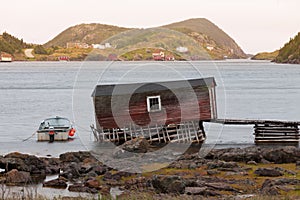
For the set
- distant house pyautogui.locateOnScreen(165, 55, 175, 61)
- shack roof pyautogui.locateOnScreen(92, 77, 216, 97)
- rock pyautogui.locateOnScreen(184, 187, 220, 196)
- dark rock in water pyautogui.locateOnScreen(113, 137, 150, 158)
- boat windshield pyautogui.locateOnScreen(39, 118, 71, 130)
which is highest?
distant house pyautogui.locateOnScreen(165, 55, 175, 61)

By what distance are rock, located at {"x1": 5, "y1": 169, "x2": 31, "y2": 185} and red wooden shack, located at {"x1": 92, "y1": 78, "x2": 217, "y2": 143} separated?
1636 centimetres

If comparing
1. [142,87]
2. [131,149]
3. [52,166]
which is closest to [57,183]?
[52,166]

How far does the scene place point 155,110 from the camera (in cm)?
5034

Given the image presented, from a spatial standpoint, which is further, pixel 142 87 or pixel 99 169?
pixel 142 87

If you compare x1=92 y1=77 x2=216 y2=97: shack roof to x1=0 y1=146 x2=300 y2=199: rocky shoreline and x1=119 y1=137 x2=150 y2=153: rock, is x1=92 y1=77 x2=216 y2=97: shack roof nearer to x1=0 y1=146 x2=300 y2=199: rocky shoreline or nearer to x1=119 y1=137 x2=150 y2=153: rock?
x1=119 y1=137 x2=150 y2=153: rock

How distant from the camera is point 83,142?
56.0 meters

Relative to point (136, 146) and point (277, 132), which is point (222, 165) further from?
point (277, 132)

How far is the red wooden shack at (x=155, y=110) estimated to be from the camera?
161 ft

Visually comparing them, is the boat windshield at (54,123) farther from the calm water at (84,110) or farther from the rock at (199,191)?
the rock at (199,191)

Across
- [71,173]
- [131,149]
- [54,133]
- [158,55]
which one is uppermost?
[158,55]

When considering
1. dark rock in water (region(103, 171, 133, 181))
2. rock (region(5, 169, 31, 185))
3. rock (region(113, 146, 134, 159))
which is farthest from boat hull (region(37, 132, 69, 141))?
dark rock in water (region(103, 171, 133, 181))

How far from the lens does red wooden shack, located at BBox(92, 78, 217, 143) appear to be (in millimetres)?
49125

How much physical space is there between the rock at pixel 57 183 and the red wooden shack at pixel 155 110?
662 inches

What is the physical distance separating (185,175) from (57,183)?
275 inches
